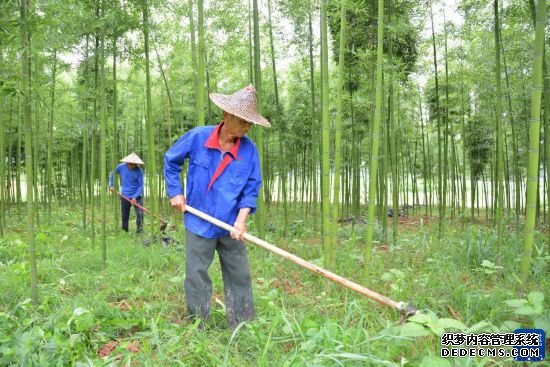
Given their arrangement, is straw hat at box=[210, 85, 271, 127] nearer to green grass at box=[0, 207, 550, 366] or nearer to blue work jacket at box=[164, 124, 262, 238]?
blue work jacket at box=[164, 124, 262, 238]

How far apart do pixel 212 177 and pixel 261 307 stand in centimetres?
120

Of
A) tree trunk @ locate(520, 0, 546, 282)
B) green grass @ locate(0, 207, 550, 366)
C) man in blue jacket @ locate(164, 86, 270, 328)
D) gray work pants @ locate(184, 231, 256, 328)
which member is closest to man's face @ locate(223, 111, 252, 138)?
man in blue jacket @ locate(164, 86, 270, 328)

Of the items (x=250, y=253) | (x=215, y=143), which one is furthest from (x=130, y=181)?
(x=215, y=143)

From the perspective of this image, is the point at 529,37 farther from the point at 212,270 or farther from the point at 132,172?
the point at 132,172

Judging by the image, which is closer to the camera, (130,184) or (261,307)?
(261,307)

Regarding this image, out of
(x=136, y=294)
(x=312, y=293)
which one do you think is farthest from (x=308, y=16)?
(x=136, y=294)

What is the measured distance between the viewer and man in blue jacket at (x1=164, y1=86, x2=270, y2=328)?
9.34 feet

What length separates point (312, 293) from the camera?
3738 millimetres

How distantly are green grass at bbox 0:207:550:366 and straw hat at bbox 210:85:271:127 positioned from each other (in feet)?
4.36

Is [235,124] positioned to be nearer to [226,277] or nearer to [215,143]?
[215,143]

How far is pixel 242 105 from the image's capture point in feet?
9.02

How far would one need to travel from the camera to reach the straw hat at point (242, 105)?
8.83 feet

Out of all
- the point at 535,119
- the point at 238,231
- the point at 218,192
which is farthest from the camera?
the point at 218,192

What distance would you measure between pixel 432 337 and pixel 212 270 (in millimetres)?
2541
